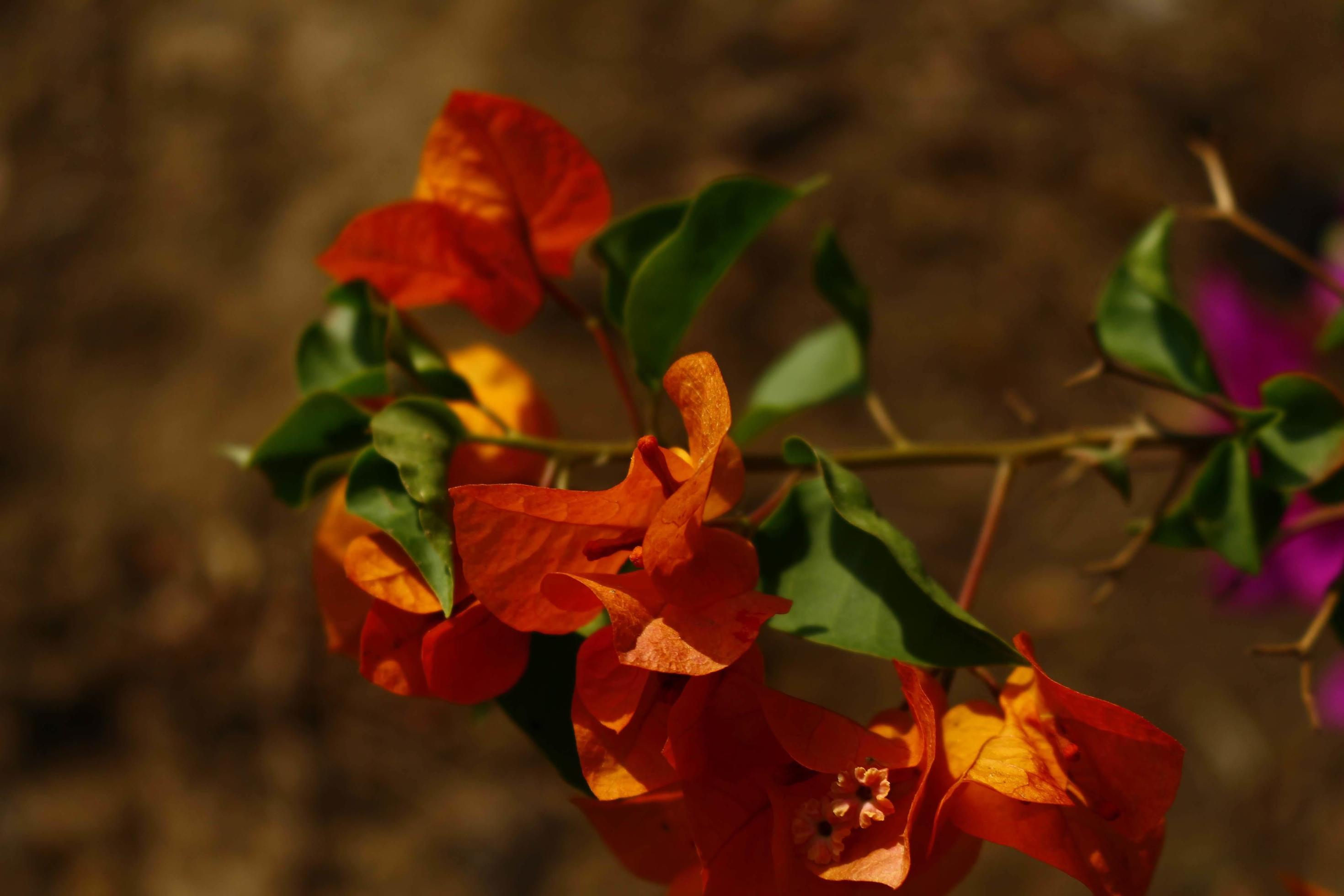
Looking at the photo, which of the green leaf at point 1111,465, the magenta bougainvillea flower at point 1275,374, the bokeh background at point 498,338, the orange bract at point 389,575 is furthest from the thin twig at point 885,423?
the bokeh background at point 498,338

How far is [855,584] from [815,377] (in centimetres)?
41

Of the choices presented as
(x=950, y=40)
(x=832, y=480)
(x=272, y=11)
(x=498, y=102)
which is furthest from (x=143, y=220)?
(x=832, y=480)

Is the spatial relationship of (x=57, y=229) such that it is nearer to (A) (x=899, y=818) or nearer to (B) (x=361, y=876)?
(B) (x=361, y=876)

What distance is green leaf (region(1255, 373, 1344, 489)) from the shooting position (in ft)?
2.11

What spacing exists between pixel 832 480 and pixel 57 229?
110 inches

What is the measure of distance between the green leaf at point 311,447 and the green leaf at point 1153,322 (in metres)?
0.51

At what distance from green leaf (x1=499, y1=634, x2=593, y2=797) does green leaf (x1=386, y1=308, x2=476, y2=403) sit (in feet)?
0.52

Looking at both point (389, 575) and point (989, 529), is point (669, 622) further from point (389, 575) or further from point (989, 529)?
point (989, 529)

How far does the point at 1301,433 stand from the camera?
658 mm

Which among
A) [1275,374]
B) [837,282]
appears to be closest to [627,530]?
[837,282]

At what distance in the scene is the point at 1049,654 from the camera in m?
2.09

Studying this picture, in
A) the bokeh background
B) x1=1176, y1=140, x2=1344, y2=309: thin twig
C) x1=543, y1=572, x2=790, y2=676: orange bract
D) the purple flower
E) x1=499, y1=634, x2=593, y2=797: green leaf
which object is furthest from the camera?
the bokeh background

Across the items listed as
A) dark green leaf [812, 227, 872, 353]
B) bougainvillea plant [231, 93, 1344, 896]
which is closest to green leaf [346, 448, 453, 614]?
bougainvillea plant [231, 93, 1344, 896]

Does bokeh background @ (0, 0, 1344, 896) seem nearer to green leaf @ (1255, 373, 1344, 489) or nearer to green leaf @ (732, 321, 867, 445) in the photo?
green leaf @ (732, 321, 867, 445)
